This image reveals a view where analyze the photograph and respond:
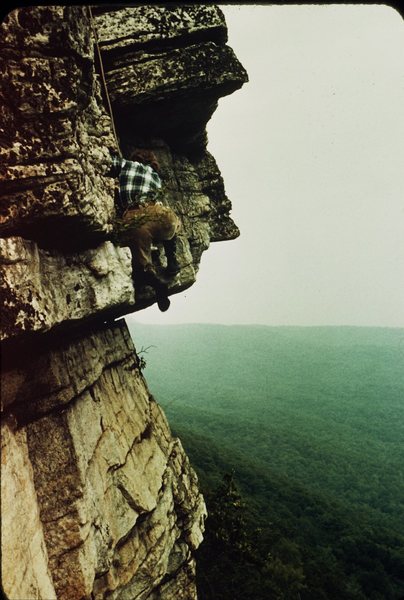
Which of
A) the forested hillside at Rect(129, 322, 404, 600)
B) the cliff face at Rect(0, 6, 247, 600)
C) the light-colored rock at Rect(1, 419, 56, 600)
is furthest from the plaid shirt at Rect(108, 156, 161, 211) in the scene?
the forested hillside at Rect(129, 322, 404, 600)

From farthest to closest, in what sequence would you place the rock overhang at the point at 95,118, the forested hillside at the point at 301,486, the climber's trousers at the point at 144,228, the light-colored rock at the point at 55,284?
the forested hillside at the point at 301,486, the climber's trousers at the point at 144,228, the rock overhang at the point at 95,118, the light-colored rock at the point at 55,284

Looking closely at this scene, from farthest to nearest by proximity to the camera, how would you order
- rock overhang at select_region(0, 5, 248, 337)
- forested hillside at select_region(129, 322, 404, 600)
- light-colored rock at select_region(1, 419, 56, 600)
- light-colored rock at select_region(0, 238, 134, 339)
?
1. forested hillside at select_region(129, 322, 404, 600)
2. rock overhang at select_region(0, 5, 248, 337)
3. light-colored rock at select_region(0, 238, 134, 339)
4. light-colored rock at select_region(1, 419, 56, 600)

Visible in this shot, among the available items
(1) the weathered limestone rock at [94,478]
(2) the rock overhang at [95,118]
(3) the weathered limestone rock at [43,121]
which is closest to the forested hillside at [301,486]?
(1) the weathered limestone rock at [94,478]

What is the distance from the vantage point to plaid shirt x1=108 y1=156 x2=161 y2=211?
7.55 m

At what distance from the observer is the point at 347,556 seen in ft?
145

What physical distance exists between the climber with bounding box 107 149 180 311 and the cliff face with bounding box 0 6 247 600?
0.51m

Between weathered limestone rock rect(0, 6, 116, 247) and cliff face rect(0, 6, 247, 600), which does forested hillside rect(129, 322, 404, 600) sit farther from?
weathered limestone rock rect(0, 6, 116, 247)

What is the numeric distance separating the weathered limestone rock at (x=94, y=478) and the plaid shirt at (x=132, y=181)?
9.61 ft

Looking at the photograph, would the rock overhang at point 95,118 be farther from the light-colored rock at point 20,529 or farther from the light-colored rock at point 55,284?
the light-colored rock at point 20,529

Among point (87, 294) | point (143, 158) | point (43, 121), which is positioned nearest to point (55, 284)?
point (87, 294)

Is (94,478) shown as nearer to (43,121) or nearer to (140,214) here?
(140,214)

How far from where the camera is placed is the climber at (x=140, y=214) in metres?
7.50

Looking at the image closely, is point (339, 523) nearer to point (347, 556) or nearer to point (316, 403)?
point (347, 556)

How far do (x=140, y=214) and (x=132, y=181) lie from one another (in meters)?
0.70
